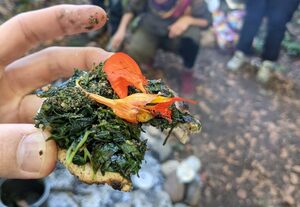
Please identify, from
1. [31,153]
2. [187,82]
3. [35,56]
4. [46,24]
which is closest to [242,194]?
[187,82]

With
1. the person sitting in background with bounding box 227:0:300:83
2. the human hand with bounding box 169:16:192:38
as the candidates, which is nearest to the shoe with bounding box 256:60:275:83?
the person sitting in background with bounding box 227:0:300:83

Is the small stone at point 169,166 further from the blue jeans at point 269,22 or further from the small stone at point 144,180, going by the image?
the blue jeans at point 269,22

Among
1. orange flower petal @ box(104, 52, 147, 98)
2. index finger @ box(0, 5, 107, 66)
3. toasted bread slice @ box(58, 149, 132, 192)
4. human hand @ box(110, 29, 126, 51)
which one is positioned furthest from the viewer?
human hand @ box(110, 29, 126, 51)

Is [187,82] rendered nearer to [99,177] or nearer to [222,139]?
[222,139]

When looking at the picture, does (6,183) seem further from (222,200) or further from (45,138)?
(222,200)

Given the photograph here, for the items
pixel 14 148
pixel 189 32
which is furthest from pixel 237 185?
pixel 14 148

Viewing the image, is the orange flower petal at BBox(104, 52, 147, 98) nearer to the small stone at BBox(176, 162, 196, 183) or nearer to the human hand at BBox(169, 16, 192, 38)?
the small stone at BBox(176, 162, 196, 183)
